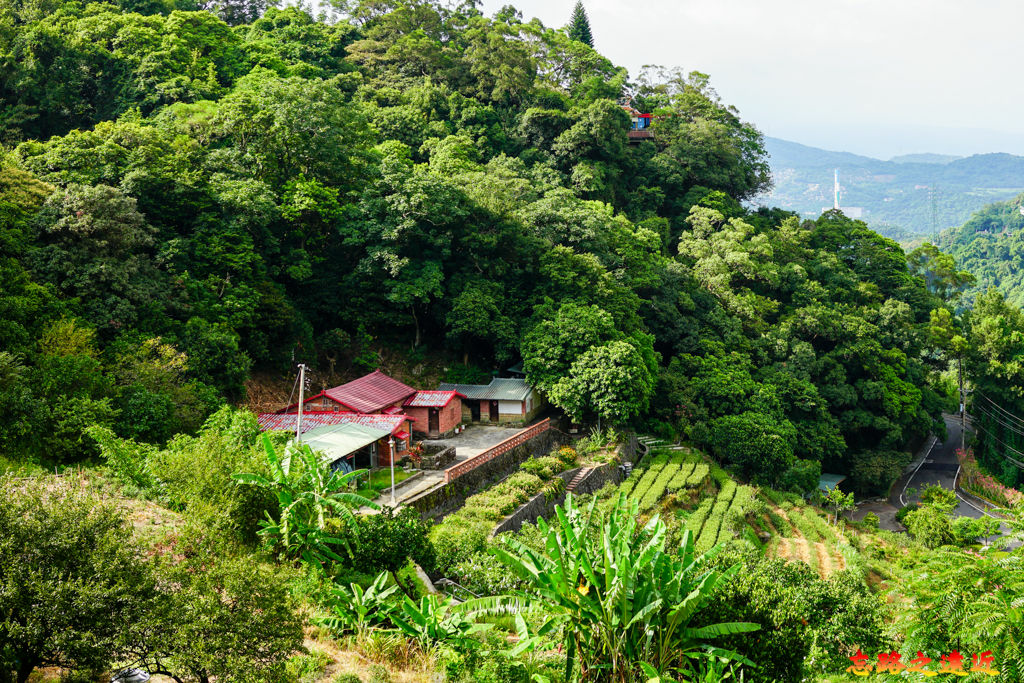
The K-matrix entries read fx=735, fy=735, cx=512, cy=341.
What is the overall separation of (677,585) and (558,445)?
1885 centimetres

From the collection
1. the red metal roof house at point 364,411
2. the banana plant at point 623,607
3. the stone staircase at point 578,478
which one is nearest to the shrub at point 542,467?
the stone staircase at point 578,478

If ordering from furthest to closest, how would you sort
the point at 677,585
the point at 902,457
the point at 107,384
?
the point at 902,457
the point at 107,384
the point at 677,585

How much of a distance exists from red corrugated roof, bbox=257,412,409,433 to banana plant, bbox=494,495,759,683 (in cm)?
1268

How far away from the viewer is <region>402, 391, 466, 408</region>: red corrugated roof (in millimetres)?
25670

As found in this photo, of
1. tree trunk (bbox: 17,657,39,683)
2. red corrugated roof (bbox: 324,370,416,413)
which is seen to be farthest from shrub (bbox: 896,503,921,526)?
tree trunk (bbox: 17,657,39,683)

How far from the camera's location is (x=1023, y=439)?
41.9 meters

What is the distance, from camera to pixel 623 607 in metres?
9.01

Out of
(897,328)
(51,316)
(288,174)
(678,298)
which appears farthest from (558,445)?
(897,328)

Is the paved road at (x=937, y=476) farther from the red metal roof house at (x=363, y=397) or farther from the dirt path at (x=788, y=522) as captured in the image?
the red metal roof house at (x=363, y=397)

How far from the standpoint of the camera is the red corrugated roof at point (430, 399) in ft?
84.2

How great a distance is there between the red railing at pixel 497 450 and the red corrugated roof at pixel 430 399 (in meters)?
2.40

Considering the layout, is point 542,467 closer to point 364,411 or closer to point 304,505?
point 364,411

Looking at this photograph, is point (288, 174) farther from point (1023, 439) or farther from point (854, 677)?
point (1023, 439)

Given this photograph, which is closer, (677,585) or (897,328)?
(677,585)
